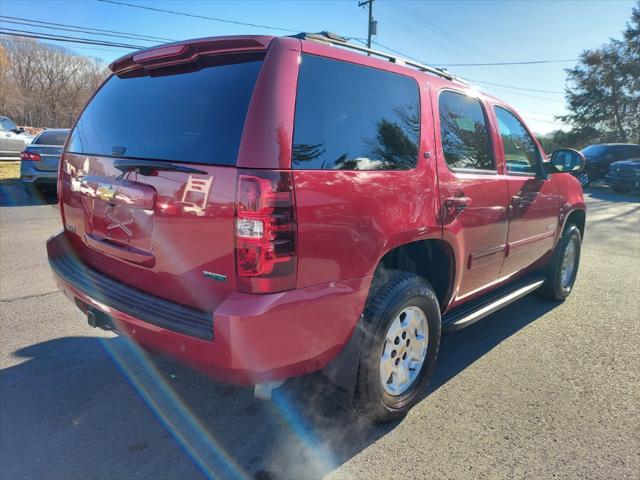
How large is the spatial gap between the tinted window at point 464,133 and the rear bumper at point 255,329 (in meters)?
1.25

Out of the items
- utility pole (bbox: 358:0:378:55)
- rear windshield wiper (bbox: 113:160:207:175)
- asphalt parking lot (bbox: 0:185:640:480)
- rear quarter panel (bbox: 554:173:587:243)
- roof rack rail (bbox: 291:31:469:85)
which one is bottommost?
asphalt parking lot (bbox: 0:185:640:480)

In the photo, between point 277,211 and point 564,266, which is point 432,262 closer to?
point 277,211

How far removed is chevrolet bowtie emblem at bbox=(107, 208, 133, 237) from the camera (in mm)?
2311

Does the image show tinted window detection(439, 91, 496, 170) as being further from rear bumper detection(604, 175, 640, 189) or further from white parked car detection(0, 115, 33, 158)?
white parked car detection(0, 115, 33, 158)

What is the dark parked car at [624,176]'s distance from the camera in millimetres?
16250

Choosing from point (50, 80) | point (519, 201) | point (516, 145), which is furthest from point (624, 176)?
point (50, 80)

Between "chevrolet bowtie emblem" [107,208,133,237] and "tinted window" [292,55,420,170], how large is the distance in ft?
3.21

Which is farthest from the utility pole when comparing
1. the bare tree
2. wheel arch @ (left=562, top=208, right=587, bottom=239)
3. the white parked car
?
the bare tree

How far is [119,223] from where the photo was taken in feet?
7.75

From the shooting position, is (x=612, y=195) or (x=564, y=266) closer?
(x=564, y=266)

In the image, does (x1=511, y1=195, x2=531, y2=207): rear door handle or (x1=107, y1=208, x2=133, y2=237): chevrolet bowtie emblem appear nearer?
(x1=107, y1=208, x2=133, y2=237): chevrolet bowtie emblem

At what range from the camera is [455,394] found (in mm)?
2984

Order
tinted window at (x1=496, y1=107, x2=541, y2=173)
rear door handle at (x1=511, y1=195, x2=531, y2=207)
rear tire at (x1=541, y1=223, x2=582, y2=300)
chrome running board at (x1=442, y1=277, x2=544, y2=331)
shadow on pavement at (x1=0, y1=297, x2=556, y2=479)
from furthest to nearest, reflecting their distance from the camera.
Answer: rear tire at (x1=541, y1=223, x2=582, y2=300), tinted window at (x1=496, y1=107, x2=541, y2=173), rear door handle at (x1=511, y1=195, x2=531, y2=207), chrome running board at (x1=442, y1=277, x2=544, y2=331), shadow on pavement at (x1=0, y1=297, x2=556, y2=479)

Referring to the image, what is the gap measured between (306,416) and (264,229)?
1379 mm
